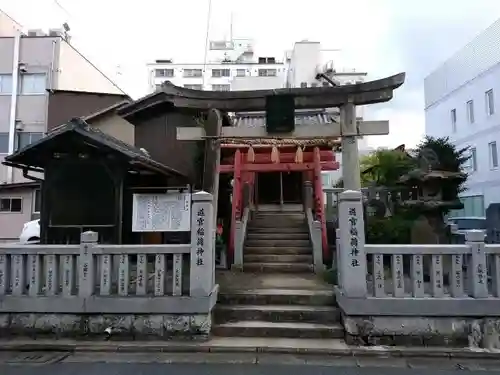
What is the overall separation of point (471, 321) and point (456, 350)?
0.55 meters

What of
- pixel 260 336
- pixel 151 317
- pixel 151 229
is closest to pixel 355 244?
pixel 260 336

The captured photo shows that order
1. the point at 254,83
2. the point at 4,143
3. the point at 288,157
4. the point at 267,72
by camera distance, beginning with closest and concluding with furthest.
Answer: the point at 288,157 < the point at 4,143 < the point at 254,83 < the point at 267,72

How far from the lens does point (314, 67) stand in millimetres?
41938

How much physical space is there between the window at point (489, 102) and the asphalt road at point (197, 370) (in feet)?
76.5

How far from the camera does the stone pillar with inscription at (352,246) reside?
6906 millimetres

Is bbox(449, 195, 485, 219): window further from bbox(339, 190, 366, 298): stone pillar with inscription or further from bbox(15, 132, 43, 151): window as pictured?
bbox(15, 132, 43, 151): window

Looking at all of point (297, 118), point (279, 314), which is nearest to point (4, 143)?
point (297, 118)

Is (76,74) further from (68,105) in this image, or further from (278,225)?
(278,225)

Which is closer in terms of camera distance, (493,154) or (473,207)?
→ (493,154)

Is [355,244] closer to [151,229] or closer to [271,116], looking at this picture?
[271,116]

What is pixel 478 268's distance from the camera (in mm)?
6719

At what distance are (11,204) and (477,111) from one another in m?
27.6

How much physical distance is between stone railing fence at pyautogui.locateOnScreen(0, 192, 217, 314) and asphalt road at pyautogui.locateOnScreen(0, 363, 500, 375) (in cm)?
104

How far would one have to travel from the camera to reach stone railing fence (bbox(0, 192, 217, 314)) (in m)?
7.04
